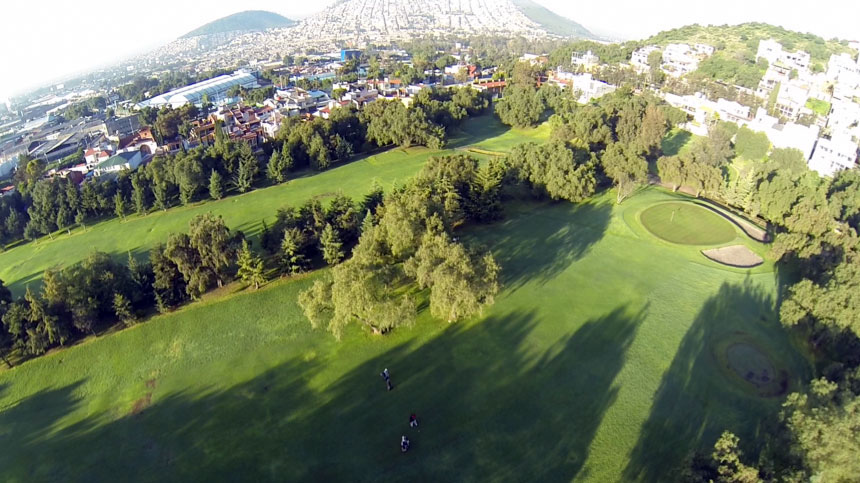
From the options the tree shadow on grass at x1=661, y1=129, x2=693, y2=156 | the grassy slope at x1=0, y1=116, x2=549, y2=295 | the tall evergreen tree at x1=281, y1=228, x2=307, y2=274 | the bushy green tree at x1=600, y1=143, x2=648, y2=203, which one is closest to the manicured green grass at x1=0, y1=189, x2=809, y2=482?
the tall evergreen tree at x1=281, y1=228, x2=307, y2=274

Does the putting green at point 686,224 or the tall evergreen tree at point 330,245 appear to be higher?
the tall evergreen tree at point 330,245

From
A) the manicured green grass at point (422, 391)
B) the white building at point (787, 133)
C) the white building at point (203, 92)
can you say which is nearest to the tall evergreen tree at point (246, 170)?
the manicured green grass at point (422, 391)

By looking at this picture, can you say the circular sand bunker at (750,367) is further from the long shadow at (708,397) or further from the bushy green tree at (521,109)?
the bushy green tree at (521,109)

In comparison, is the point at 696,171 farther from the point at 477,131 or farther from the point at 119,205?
the point at 119,205

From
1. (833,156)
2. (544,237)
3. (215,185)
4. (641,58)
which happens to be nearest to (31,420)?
(215,185)

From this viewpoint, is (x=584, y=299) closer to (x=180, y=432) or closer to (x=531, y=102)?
(x=180, y=432)

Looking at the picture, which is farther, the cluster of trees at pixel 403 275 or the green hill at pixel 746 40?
the green hill at pixel 746 40
